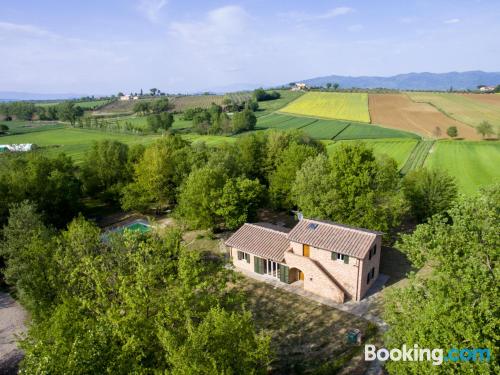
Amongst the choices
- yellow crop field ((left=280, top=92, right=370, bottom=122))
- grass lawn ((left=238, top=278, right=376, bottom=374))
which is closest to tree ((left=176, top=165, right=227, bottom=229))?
grass lawn ((left=238, top=278, right=376, bottom=374))

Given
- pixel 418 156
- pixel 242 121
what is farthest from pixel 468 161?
pixel 242 121

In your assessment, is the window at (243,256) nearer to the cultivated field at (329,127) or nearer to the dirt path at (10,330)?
the dirt path at (10,330)

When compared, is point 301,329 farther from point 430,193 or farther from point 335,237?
point 430,193

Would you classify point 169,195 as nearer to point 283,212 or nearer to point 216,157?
point 216,157

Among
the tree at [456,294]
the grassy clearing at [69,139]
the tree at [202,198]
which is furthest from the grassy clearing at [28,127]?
the tree at [456,294]

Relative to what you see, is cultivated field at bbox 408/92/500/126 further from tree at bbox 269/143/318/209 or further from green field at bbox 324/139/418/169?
tree at bbox 269/143/318/209

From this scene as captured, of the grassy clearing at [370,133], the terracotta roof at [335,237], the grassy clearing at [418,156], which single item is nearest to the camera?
the terracotta roof at [335,237]

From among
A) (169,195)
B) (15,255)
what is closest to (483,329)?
(15,255)
